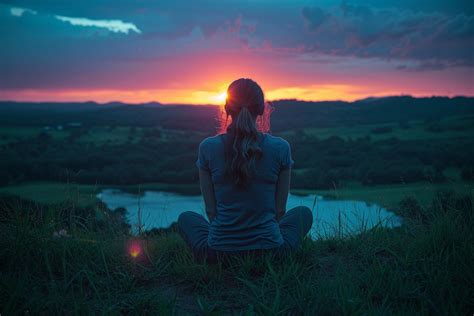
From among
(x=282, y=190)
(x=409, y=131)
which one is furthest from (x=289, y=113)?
(x=282, y=190)

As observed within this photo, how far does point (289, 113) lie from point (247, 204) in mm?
54227

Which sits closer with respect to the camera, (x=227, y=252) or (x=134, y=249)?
(x=227, y=252)

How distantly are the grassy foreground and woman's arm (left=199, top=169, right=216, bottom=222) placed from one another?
1.39 feet

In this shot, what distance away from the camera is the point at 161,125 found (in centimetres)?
5366

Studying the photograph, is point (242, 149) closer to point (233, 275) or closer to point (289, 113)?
point (233, 275)

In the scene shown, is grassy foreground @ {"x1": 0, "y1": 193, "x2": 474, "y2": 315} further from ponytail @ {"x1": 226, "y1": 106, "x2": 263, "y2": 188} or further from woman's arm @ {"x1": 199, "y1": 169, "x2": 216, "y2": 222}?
ponytail @ {"x1": 226, "y1": 106, "x2": 263, "y2": 188}

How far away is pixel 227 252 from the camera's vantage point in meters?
2.90

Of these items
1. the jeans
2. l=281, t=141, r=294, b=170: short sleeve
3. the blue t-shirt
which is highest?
l=281, t=141, r=294, b=170: short sleeve

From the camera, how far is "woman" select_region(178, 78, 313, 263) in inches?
111

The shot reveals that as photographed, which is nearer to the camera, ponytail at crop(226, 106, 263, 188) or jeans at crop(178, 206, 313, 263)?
ponytail at crop(226, 106, 263, 188)

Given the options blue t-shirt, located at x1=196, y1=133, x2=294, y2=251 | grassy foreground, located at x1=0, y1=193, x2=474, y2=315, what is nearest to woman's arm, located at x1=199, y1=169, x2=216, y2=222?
blue t-shirt, located at x1=196, y1=133, x2=294, y2=251

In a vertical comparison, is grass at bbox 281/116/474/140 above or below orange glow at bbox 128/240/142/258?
above

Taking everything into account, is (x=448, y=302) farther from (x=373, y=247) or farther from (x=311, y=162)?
(x=311, y=162)

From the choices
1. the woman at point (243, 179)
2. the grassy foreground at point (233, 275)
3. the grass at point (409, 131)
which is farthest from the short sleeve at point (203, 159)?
the grass at point (409, 131)
